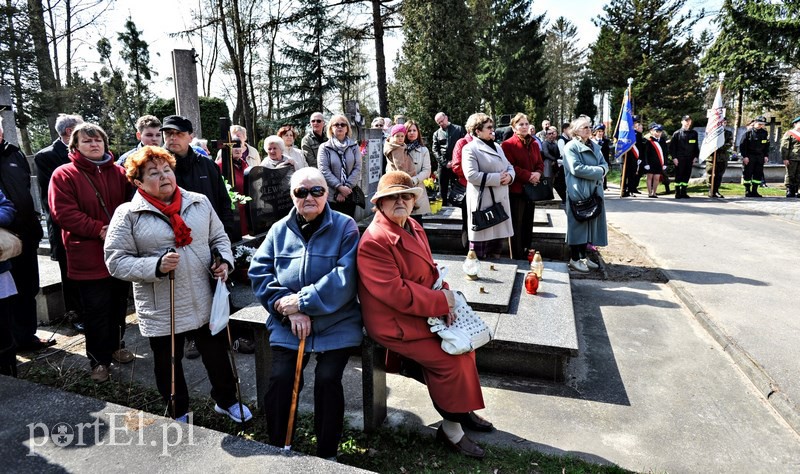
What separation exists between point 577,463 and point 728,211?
10.4 m

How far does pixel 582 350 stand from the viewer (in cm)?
442

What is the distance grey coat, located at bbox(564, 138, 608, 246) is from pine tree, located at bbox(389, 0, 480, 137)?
1469 centimetres

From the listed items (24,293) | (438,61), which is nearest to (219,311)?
(24,293)

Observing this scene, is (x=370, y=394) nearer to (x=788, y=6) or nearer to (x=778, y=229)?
(x=778, y=229)

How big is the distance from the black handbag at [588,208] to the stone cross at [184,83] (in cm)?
521

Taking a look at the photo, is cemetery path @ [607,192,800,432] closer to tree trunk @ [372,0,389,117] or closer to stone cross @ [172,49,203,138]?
stone cross @ [172,49,203,138]

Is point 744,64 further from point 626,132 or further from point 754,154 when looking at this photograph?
point 626,132

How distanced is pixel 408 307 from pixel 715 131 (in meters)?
12.9

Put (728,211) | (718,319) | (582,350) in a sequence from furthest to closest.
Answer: (728,211), (718,319), (582,350)

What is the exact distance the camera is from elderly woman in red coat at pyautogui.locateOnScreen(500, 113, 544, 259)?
20.7 ft

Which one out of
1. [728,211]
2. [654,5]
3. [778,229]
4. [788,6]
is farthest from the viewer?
[654,5]

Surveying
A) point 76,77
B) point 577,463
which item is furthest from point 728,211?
point 76,77

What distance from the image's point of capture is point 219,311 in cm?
306

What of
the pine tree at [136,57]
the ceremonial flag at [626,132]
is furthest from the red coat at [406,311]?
the pine tree at [136,57]
